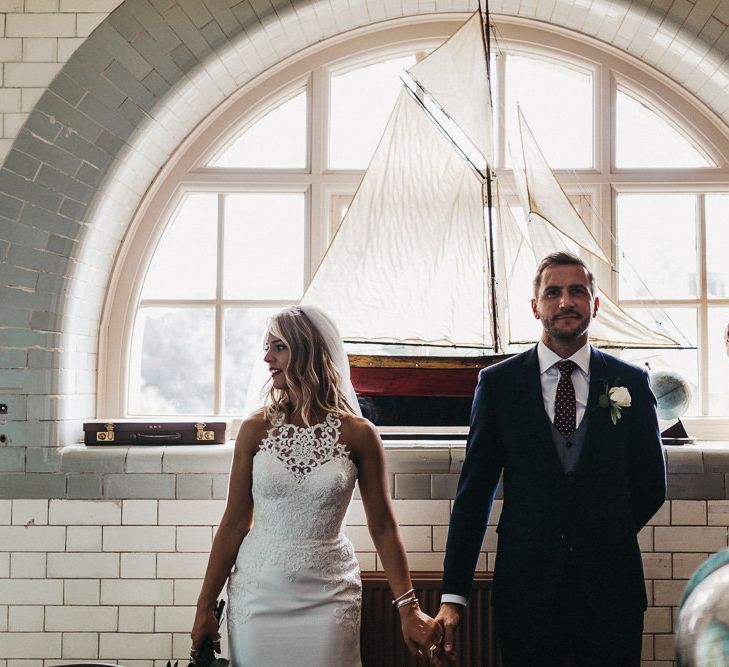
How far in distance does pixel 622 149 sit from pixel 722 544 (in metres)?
1.76

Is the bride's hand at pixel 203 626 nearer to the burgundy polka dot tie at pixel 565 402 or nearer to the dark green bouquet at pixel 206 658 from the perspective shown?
the dark green bouquet at pixel 206 658

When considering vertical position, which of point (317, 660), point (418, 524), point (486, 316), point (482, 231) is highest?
point (482, 231)

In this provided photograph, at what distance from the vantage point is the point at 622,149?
11.3 ft

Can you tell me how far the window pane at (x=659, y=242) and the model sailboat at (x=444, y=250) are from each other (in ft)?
1.47

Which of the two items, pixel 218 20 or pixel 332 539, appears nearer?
pixel 332 539

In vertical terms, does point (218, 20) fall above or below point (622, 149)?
above

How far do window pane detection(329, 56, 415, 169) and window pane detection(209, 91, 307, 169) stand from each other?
0.48ft

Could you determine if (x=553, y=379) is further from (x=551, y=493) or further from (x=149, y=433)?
(x=149, y=433)

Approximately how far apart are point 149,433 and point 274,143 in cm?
145

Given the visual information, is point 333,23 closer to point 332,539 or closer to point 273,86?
point 273,86

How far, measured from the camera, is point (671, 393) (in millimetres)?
2865

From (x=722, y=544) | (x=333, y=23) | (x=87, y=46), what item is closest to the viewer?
(x=722, y=544)

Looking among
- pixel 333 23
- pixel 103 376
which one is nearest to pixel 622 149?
pixel 333 23

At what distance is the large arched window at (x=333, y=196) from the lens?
339 cm
